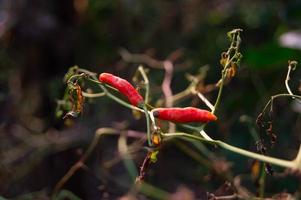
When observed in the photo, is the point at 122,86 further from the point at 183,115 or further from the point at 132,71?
the point at 132,71

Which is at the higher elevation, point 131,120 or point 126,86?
point 126,86

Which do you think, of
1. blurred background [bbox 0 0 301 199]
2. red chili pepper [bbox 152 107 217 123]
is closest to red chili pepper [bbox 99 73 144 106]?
red chili pepper [bbox 152 107 217 123]

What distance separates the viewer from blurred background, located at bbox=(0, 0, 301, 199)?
1.63m

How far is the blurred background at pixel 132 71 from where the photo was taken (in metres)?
1.63

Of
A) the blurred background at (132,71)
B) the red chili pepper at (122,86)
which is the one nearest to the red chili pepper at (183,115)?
the red chili pepper at (122,86)

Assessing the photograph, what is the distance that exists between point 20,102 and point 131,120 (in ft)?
1.26

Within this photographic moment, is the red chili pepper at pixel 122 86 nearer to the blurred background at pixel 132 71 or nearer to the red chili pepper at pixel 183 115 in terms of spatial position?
the red chili pepper at pixel 183 115

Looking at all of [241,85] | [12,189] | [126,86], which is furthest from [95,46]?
[126,86]

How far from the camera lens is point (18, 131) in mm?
1927

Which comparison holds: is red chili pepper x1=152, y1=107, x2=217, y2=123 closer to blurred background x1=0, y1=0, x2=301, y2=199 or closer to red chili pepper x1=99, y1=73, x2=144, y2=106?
red chili pepper x1=99, y1=73, x2=144, y2=106

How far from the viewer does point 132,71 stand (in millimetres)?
1993

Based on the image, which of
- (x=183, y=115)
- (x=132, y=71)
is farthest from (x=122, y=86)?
(x=132, y=71)

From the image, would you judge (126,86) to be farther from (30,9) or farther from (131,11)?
(131,11)

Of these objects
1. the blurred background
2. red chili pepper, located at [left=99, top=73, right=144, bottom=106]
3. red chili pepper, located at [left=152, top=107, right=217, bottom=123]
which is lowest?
the blurred background
